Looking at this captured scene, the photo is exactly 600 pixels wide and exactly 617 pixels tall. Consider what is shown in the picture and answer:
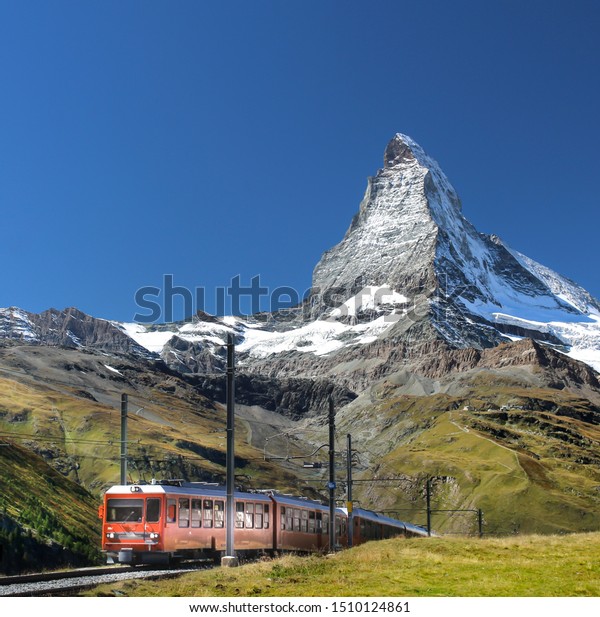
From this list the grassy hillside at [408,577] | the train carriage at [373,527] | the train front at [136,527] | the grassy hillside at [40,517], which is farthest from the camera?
the train carriage at [373,527]

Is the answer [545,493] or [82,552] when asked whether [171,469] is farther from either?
[82,552]

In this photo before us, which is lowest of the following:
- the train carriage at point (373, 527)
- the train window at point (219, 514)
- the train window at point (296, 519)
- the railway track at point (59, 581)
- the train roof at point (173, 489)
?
the train carriage at point (373, 527)

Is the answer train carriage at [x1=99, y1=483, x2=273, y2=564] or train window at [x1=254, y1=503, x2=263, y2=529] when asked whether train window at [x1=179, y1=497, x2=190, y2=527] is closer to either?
Result: train carriage at [x1=99, y1=483, x2=273, y2=564]

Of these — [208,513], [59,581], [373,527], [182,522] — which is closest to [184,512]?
[182,522]

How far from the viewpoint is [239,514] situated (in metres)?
47.4

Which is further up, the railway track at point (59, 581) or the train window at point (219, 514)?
the train window at point (219, 514)

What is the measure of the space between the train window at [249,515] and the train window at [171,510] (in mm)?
7995

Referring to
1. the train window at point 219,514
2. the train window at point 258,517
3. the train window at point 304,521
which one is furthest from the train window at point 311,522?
the train window at point 219,514

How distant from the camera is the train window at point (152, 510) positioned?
133 ft

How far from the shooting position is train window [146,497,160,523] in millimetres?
40594

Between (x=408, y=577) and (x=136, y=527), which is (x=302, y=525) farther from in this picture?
(x=408, y=577)

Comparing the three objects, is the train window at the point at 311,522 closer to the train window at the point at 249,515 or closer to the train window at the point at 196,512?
the train window at the point at 249,515

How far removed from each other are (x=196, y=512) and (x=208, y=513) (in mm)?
1165
